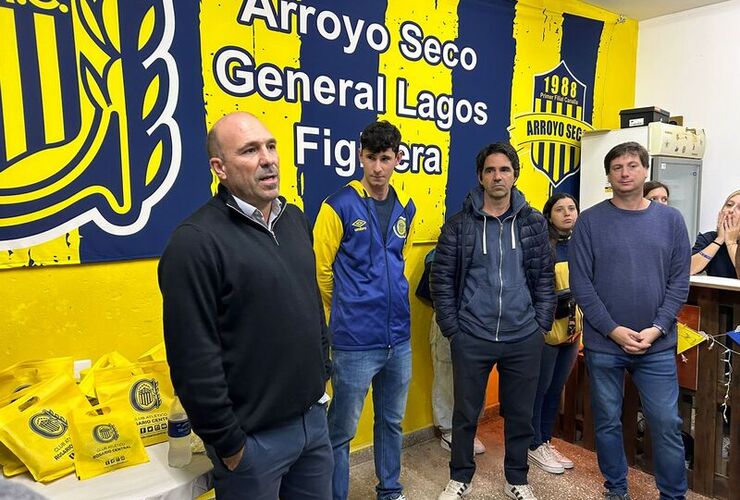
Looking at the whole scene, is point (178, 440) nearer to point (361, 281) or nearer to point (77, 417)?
point (77, 417)

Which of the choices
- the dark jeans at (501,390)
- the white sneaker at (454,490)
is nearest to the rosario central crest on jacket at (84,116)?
the dark jeans at (501,390)

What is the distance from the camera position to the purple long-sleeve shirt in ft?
6.97

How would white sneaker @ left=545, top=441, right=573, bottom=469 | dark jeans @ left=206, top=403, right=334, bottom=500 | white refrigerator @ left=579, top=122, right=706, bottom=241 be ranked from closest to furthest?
dark jeans @ left=206, top=403, right=334, bottom=500 → white sneaker @ left=545, top=441, right=573, bottom=469 → white refrigerator @ left=579, top=122, right=706, bottom=241

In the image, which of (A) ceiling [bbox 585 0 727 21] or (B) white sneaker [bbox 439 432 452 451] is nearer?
(B) white sneaker [bbox 439 432 452 451]

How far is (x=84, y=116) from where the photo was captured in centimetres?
188

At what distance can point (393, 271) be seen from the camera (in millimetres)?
2121

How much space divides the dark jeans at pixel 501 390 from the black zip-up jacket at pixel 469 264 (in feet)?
0.34

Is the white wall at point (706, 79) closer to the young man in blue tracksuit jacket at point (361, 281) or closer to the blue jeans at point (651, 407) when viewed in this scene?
the blue jeans at point (651, 407)

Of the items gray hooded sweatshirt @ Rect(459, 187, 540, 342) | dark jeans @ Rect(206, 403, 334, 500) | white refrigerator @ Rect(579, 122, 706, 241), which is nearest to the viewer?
dark jeans @ Rect(206, 403, 334, 500)

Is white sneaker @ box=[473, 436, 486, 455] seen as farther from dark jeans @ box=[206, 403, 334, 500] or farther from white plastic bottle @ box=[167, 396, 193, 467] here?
white plastic bottle @ box=[167, 396, 193, 467]

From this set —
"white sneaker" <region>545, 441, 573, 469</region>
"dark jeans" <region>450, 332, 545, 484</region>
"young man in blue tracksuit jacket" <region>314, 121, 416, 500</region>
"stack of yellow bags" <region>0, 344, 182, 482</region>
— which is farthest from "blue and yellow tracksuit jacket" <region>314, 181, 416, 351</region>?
"white sneaker" <region>545, 441, 573, 469</region>

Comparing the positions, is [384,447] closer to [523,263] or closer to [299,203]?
[523,263]

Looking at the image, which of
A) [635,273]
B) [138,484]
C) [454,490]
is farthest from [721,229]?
[138,484]

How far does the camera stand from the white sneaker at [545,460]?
2.65m
